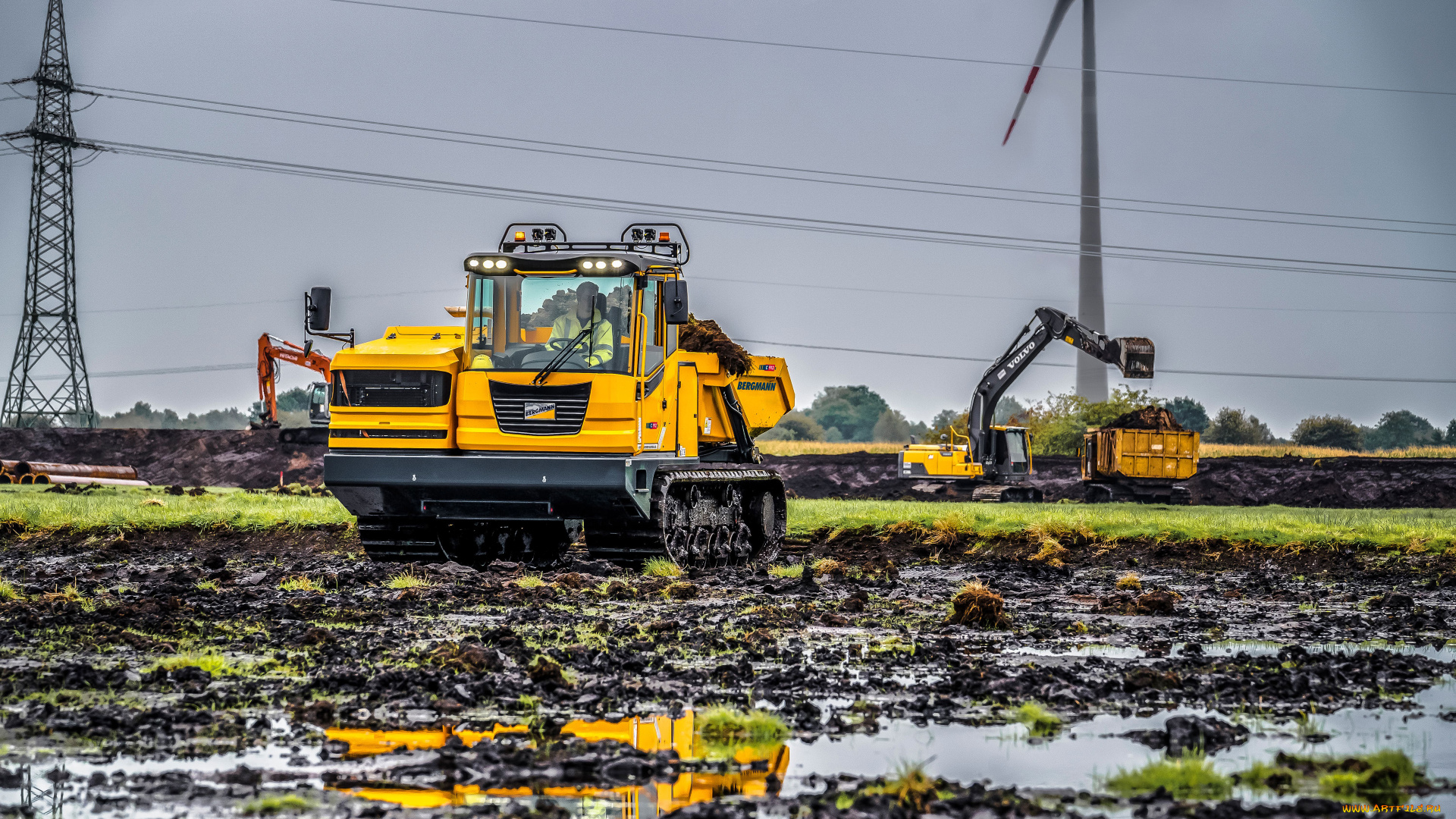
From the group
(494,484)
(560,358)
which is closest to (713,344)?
(560,358)

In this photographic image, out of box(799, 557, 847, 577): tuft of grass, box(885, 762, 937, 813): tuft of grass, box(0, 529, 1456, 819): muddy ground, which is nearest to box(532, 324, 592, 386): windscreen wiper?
box(0, 529, 1456, 819): muddy ground

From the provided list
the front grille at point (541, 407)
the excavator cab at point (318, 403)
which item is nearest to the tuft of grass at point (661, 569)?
the front grille at point (541, 407)

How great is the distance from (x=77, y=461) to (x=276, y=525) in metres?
32.0

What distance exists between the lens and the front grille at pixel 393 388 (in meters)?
16.0

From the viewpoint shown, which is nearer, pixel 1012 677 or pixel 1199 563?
pixel 1012 677

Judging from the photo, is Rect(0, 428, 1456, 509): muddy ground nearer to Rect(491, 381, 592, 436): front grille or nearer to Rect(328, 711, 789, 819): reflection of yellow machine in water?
Rect(491, 381, 592, 436): front grille

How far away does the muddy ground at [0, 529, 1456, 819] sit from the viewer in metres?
6.78

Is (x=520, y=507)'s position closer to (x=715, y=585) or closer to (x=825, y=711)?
(x=715, y=585)

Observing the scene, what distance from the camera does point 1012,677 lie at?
8.96 meters

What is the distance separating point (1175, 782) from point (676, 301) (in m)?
10.9

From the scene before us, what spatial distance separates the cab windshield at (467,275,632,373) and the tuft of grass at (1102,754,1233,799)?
1056cm

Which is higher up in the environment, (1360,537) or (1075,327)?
(1075,327)

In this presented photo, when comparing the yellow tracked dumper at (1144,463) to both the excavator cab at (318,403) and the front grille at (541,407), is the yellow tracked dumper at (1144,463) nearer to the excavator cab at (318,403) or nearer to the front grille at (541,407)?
the excavator cab at (318,403)

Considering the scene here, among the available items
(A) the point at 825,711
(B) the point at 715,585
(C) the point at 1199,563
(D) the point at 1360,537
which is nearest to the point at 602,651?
(A) the point at 825,711
